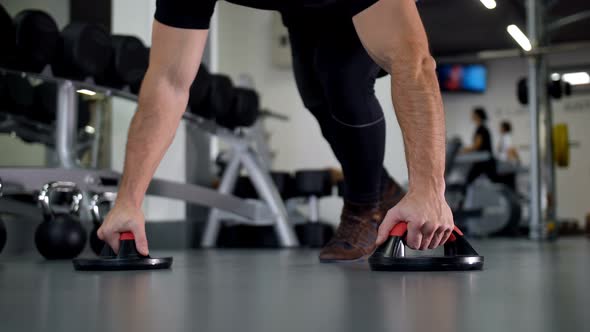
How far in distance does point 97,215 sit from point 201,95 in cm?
88

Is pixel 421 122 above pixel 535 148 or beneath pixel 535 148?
beneath

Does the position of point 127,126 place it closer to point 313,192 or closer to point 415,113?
point 313,192

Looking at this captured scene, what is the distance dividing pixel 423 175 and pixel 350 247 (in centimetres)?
48

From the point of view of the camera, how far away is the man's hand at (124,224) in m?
1.25

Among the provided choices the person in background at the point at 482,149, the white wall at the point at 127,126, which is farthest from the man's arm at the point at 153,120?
the person in background at the point at 482,149

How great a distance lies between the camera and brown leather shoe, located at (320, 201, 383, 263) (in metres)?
1.51

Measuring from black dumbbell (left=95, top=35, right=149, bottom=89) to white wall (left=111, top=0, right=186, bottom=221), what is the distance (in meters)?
0.78

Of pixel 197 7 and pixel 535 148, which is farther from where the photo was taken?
pixel 535 148

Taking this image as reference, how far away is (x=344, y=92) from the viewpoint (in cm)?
145

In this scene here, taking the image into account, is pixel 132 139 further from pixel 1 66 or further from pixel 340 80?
pixel 1 66

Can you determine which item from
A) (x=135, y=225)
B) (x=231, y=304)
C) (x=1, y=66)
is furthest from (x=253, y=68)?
(x=231, y=304)

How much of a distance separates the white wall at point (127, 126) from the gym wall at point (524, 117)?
6.61 m

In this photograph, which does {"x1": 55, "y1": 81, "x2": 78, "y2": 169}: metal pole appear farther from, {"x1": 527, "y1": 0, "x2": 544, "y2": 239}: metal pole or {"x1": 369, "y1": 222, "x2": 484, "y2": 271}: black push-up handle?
{"x1": 527, "y1": 0, "x2": 544, "y2": 239}: metal pole

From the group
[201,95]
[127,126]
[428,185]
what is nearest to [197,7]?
[428,185]
